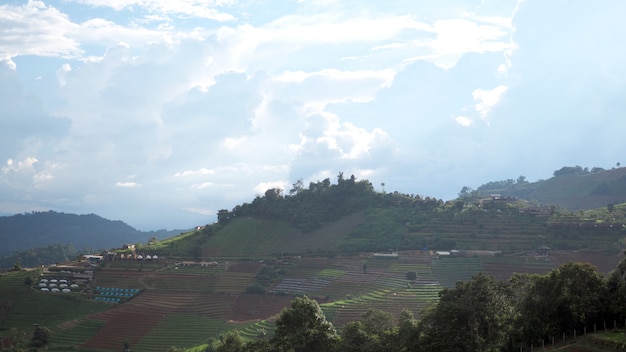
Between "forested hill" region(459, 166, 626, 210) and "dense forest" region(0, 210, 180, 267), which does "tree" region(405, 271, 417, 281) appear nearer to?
"forested hill" region(459, 166, 626, 210)

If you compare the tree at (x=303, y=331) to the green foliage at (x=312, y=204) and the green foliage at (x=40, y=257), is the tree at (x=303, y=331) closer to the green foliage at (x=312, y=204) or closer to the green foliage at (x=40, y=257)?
the green foliage at (x=312, y=204)

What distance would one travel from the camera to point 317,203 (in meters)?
92.7

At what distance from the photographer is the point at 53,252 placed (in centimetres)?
12069

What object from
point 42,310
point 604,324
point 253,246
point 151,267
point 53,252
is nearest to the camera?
point 604,324

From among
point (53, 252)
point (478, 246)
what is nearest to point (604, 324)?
point (478, 246)

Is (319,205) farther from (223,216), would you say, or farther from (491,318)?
(491,318)

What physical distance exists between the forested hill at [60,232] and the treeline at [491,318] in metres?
137

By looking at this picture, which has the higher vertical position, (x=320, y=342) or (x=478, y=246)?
(x=478, y=246)

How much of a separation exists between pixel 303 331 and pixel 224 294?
114ft

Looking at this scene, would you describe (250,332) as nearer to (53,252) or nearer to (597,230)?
(597,230)

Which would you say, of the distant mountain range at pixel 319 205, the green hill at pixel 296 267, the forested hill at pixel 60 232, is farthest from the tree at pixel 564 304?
the forested hill at pixel 60 232

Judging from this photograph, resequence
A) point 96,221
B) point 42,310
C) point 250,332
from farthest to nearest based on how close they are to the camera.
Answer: point 96,221, point 42,310, point 250,332

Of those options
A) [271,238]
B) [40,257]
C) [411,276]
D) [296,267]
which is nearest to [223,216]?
[271,238]

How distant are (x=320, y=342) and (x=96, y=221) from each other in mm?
171061
